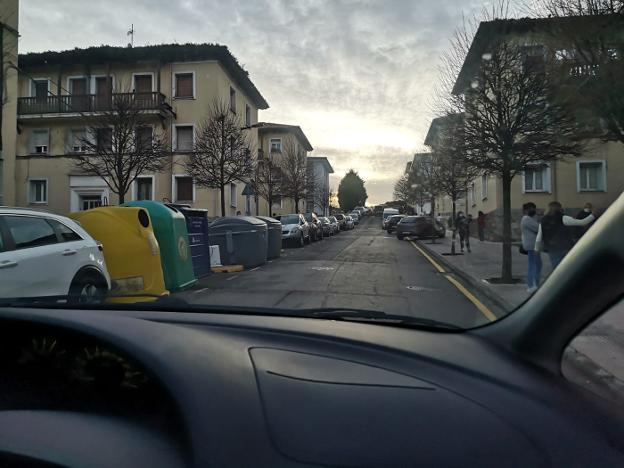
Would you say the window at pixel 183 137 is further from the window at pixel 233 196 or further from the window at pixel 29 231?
the window at pixel 29 231

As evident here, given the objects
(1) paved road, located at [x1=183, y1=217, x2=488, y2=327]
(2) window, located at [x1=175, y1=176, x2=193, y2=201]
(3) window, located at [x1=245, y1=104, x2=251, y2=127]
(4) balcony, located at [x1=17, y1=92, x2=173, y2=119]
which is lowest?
(1) paved road, located at [x1=183, y1=217, x2=488, y2=327]

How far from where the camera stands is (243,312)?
190 centimetres

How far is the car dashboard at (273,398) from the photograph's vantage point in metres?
1.20

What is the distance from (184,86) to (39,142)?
33.7 ft

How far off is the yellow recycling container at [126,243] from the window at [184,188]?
2294 centimetres

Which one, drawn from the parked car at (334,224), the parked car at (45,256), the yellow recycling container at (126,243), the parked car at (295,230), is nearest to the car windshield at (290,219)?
the parked car at (295,230)

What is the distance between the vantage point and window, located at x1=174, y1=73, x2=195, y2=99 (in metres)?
30.1

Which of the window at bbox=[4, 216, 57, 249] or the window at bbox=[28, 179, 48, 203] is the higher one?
the window at bbox=[28, 179, 48, 203]

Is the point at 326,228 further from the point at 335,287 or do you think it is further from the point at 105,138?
the point at 335,287

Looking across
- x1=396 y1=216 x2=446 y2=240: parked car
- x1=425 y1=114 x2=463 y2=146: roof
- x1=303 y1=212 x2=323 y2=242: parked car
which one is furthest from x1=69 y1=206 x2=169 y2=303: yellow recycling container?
x1=396 y1=216 x2=446 y2=240: parked car

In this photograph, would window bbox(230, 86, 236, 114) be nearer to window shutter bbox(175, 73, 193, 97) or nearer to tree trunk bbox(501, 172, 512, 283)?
window shutter bbox(175, 73, 193, 97)

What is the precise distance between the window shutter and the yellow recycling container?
24619 millimetres

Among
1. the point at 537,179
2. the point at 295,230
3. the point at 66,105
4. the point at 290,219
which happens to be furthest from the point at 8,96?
the point at 537,179

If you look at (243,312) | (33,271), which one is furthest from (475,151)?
(243,312)
